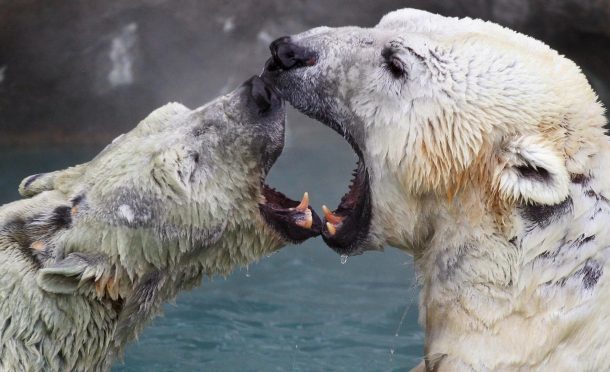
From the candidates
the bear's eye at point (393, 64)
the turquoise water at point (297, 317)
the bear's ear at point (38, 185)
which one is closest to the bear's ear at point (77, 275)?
the bear's ear at point (38, 185)

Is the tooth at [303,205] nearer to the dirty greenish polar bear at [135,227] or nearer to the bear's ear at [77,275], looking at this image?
the dirty greenish polar bear at [135,227]

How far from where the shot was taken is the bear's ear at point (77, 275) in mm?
3773

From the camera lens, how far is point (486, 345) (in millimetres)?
3359

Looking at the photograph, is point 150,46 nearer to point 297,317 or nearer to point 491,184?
point 297,317

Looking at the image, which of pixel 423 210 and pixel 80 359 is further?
pixel 80 359

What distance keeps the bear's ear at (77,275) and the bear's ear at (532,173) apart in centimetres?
169

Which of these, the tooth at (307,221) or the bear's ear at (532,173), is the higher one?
the bear's ear at (532,173)

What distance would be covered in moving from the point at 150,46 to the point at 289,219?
18.1ft

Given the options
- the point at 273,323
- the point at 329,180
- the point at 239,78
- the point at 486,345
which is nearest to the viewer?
the point at 486,345

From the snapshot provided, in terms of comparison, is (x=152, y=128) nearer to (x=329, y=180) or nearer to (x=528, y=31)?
(x=329, y=180)

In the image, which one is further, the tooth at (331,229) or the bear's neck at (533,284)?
the tooth at (331,229)

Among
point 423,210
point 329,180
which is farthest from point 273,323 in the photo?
point 423,210

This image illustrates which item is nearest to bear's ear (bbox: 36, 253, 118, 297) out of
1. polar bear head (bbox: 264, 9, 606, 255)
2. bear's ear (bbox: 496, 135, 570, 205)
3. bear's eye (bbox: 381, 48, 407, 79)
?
polar bear head (bbox: 264, 9, 606, 255)

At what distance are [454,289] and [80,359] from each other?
5.41 feet
